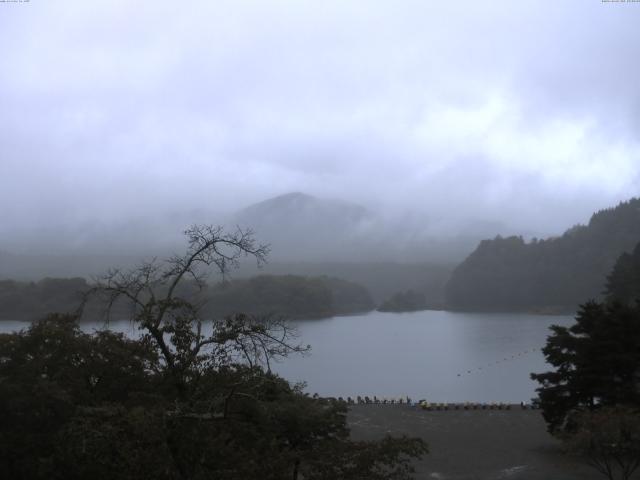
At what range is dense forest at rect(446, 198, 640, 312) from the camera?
Result: 74750 mm

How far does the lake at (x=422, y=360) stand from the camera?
27609 mm

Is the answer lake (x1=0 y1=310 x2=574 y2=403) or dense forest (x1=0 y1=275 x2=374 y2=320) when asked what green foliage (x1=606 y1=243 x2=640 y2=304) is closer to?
lake (x1=0 y1=310 x2=574 y2=403)

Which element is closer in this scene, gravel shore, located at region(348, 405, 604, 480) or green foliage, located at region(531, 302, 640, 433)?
gravel shore, located at region(348, 405, 604, 480)

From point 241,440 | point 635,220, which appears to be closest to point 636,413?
point 241,440

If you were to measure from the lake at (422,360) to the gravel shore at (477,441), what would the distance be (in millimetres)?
3225

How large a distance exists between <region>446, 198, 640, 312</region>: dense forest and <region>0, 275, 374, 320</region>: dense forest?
1476 cm

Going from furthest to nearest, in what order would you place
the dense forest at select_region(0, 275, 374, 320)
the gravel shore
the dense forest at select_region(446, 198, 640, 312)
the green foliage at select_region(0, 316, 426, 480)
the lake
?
the dense forest at select_region(446, 198, 640, 312)
the dense forest at select_region(0, 275, 374, 320)
the lake
the gravel shore
the green foliage at select_region(0, 316, 426, 480)

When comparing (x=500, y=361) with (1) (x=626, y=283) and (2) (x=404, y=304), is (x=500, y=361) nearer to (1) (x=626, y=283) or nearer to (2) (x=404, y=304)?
(1) (x=626, y=283)

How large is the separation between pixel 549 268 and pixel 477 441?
225 ft

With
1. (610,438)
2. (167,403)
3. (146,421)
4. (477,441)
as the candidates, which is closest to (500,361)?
(477,441)

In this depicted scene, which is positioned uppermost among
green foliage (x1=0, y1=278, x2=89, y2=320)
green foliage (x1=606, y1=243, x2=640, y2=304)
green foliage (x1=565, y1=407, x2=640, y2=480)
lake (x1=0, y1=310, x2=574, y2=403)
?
green foliage (x1=606, y1=243, x2=640, y2=304)

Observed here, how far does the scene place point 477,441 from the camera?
15625mm

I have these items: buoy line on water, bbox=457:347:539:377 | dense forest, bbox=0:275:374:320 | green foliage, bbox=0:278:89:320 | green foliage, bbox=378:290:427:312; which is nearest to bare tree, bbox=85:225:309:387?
dense forest, bbox=0:275:374:320

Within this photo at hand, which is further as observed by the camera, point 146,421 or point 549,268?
point 549,268
